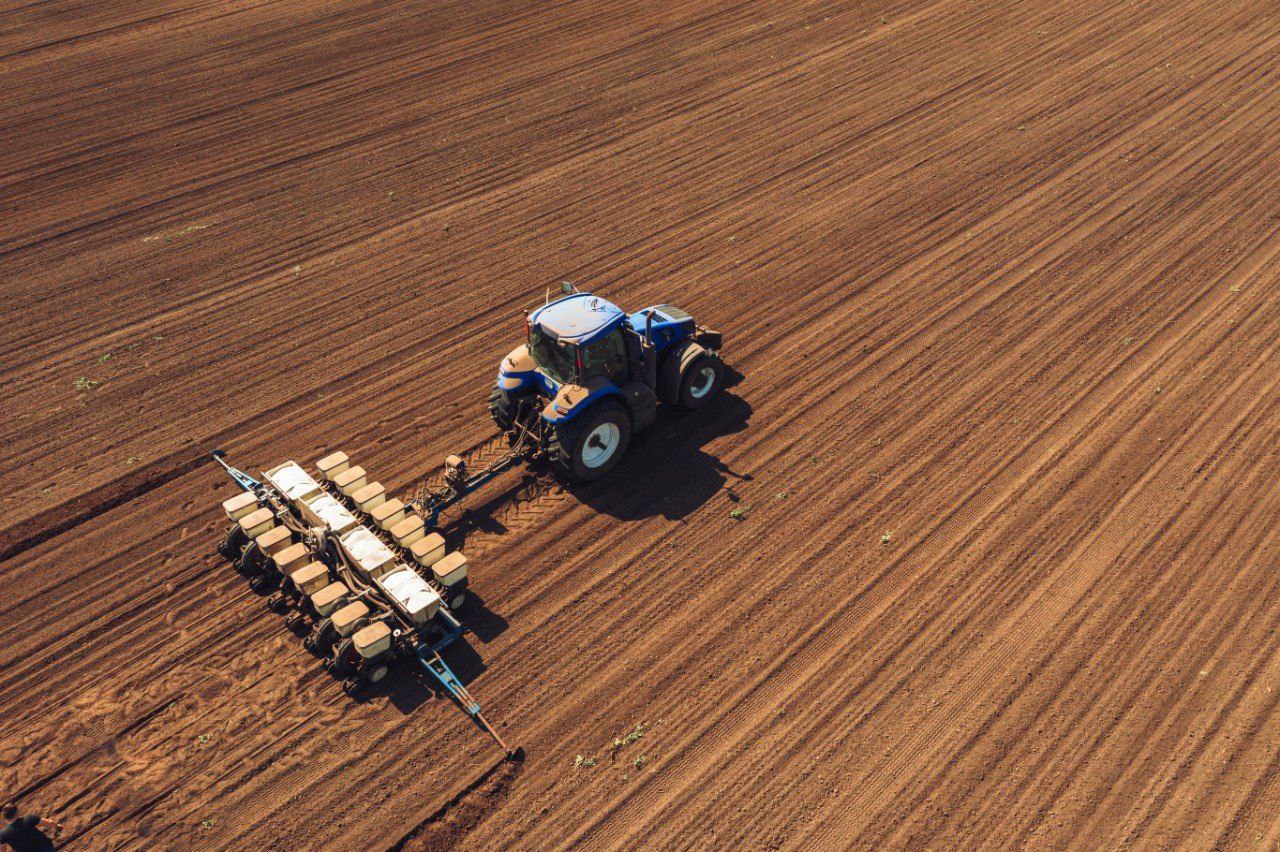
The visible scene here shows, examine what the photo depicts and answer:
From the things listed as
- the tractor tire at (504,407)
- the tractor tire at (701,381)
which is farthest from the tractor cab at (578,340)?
the tractor tire at (701,381)

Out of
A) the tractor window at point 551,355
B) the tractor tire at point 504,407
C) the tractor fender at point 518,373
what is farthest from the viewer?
the tractor tire at point 504,407

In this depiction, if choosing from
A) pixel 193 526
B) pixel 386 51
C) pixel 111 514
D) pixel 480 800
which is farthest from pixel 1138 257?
pixel 386 51

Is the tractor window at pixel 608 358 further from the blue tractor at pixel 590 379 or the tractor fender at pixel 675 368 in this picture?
the tractor fender at pixel 675 368

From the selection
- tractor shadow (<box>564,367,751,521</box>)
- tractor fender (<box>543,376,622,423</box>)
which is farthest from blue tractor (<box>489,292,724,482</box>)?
tractor shadow (<box>564,367,751,521</box>)

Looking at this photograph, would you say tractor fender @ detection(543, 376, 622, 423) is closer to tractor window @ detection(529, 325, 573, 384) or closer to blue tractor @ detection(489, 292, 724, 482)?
blue tractor @ detection(489, 292, 724, 482)

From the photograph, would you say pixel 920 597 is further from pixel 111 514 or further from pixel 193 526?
pixel 111 514

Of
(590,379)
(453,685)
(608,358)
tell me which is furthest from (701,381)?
Answer: (453,685)
